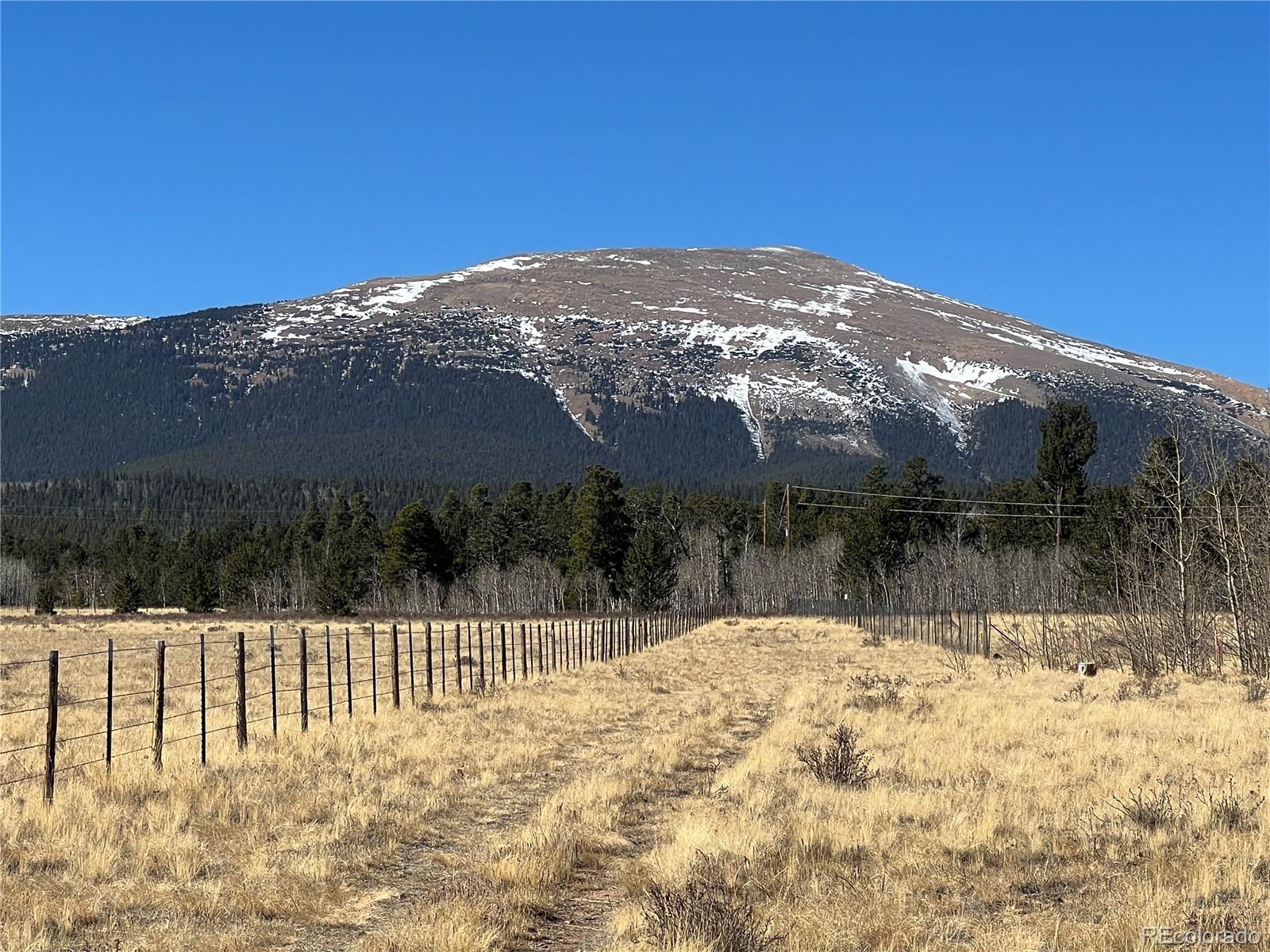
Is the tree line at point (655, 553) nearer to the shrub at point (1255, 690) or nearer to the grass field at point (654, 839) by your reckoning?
the shrub at point (1255, 690)

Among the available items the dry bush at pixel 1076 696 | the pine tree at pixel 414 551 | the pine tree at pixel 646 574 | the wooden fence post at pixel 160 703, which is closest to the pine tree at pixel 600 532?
the pine tree at pixel 646 574

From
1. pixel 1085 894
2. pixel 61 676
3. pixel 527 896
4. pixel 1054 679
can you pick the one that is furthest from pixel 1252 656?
pixel 61 676

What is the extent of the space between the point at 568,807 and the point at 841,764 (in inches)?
137

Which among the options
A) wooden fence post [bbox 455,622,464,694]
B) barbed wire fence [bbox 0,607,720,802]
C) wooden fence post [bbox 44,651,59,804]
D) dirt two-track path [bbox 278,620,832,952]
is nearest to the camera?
dirt two-track path [bbox 278,620,832,952]

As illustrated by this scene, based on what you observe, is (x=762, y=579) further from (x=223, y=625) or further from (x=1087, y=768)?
(x=1087, y=768)

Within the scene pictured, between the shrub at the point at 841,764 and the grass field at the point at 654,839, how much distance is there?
0.25 metres

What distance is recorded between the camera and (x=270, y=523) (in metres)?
188

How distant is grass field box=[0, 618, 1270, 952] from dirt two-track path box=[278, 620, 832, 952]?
0.15 feet

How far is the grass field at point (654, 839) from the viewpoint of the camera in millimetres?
8320

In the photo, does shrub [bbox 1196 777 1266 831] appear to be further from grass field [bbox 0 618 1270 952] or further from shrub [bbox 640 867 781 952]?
shrub [bbox 640 867 781 952]

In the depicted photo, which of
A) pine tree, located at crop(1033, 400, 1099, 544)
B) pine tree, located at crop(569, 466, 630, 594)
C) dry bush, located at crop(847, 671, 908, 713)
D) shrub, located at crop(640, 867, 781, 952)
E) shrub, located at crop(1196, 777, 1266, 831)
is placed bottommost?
dry bush, located at crop(847, 671, 908, 713)

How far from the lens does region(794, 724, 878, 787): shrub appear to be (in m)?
13.9

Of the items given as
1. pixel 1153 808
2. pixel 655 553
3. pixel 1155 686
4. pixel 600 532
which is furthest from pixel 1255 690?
pixel 600 532

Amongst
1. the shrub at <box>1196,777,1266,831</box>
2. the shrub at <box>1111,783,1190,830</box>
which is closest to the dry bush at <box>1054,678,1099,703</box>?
the shrub at <box>1196,777,1266,831</box>
